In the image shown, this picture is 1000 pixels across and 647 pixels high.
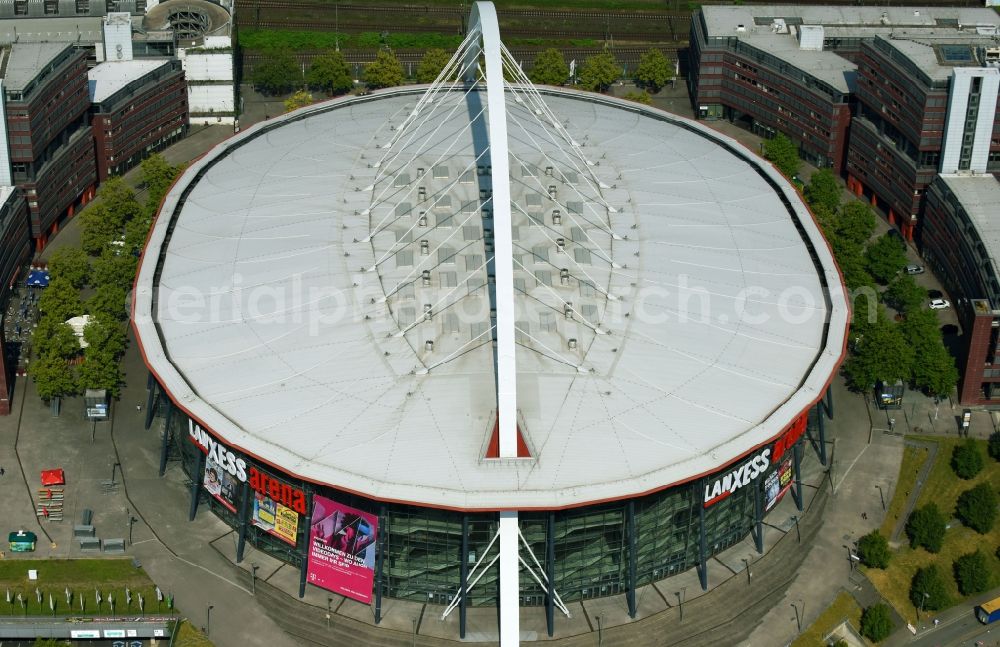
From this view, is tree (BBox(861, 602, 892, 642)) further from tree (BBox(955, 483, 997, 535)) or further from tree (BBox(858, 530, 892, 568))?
tree (BBox(955, 483, 997, 535))

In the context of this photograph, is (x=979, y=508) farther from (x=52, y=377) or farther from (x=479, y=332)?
(x=52, y=377)

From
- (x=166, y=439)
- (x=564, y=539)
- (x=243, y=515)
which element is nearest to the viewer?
(x=564, y=539)

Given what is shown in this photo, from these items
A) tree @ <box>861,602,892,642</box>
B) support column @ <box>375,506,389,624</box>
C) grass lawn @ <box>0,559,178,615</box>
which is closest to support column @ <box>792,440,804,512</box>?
tree @ <box>861,602,892,642</box>

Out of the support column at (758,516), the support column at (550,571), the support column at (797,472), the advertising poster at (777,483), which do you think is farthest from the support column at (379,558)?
the support column at (797,472)

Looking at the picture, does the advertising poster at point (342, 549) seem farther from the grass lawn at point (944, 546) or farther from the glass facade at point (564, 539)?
the grass lawn at point (944, 546)

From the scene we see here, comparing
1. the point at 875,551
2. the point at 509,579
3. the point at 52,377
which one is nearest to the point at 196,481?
the point at 52,377

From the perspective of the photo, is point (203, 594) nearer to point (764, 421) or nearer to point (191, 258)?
point (191, 258)
